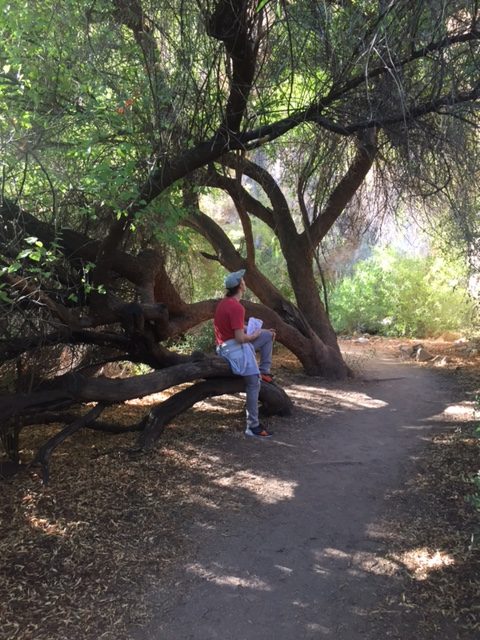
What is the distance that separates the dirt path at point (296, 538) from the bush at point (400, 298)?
9.97 meters

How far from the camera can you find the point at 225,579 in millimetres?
3631

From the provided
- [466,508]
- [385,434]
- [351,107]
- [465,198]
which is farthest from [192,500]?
[465,198]

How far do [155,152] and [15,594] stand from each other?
3.58 meters

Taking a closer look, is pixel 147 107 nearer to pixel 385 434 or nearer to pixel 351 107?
pixel 351 107

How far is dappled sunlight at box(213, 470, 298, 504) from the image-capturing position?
492cm

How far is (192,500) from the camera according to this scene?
484 cm

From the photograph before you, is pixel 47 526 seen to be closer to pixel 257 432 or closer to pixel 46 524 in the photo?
pixel 46 524

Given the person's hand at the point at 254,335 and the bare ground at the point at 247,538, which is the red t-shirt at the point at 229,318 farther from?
the bare ground at the point at 247,538

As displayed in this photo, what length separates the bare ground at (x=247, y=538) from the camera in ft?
10.5

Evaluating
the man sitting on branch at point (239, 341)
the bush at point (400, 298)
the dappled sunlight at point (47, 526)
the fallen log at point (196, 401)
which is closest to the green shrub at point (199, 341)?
the fallen log at point (196, 401)

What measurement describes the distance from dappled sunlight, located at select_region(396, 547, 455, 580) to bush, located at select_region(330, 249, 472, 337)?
12068mm

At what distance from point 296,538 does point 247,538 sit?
0.38m

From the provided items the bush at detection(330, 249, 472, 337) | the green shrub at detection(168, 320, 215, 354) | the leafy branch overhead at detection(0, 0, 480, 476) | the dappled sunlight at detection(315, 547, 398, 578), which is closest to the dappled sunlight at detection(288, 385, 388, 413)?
the leafy branch overhead at detection(0, 0, 480, 476)

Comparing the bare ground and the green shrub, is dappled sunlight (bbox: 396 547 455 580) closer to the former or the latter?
the bare ground
